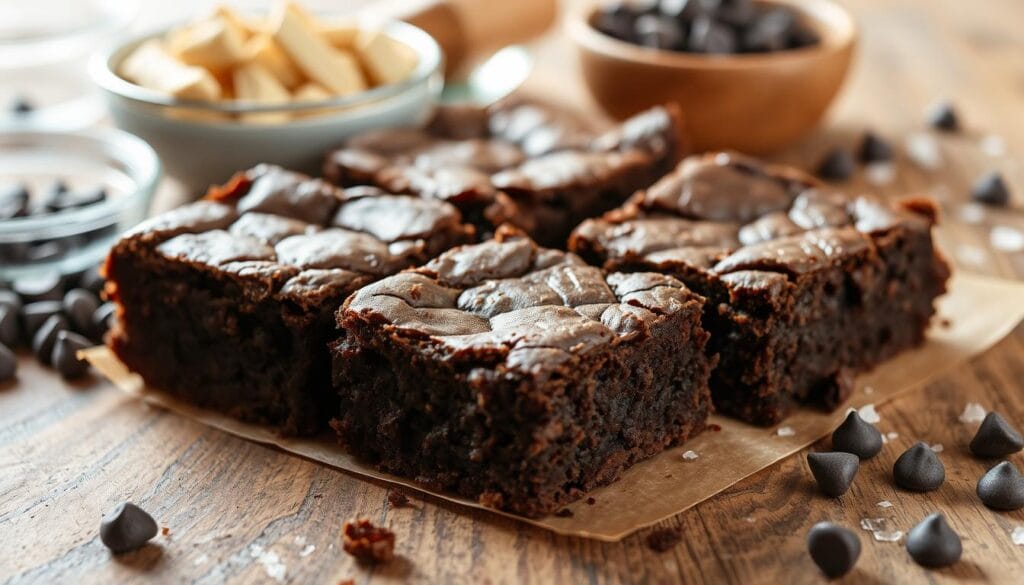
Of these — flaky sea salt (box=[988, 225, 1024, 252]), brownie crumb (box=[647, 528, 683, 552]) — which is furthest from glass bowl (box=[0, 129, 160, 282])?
flaky sea salt (box=[988, 225, 1024, 252])

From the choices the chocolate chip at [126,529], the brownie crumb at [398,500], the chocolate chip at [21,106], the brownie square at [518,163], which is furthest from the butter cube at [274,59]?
the chocolate chip at [126,529]

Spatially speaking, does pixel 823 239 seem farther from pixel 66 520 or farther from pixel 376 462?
pixel 66 520

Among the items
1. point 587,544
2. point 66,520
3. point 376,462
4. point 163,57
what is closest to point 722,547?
point 587,544

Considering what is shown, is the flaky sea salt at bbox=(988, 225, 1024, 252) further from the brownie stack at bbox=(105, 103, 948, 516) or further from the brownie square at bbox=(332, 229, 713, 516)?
the brownie square at bbox=(332, 229, 713, 516)

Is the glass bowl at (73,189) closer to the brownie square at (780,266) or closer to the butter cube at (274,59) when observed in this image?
the butter cube at (274,59)

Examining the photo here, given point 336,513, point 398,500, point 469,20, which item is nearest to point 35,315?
point 336,513

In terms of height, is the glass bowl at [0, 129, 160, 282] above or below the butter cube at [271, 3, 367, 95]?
below
